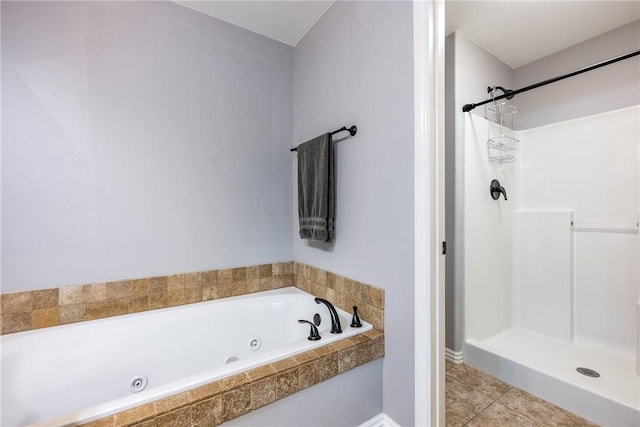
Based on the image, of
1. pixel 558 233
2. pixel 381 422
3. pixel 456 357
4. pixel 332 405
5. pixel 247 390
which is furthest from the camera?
pixel 558 233

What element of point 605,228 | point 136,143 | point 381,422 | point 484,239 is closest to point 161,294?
point 136,143

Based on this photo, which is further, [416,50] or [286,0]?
[286,0]

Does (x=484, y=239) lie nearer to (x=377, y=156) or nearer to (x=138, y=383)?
(x=377, y=156)

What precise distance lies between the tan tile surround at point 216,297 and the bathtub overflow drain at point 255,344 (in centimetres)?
36

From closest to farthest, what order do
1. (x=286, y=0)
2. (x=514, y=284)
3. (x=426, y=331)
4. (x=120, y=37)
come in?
(x=426, y=331) → (x=120, y=37) → (x=286, y=0) → (x=514, y=284)

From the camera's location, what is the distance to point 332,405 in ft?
3.90

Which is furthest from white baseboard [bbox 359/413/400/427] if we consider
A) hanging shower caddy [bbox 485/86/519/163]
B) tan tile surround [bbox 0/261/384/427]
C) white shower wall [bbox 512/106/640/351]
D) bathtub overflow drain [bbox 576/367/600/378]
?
hanging shower caddy [bbox 485/86/519/163]

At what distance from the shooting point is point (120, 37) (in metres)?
1.57

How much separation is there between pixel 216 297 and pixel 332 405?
3.48 feet

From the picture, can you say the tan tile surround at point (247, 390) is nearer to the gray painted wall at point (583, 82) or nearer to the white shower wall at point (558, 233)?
the white shower wall at point (558, 233)

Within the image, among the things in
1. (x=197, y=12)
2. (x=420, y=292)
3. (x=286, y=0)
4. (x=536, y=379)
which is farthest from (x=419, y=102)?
(x=536, y=379)

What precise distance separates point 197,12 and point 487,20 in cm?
200

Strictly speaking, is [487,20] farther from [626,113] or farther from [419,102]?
[419,102]

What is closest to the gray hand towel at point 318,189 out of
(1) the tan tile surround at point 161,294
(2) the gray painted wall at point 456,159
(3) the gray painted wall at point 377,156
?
(3) the gray painted wall at point 377,156
